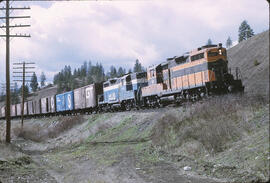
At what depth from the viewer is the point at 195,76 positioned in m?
19.7

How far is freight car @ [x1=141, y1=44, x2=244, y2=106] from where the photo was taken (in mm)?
18688

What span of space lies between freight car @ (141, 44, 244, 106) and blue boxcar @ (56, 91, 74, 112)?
21.1 meters

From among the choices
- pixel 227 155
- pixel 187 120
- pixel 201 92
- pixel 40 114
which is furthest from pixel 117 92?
pixel 40 114

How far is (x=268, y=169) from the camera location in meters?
7.61

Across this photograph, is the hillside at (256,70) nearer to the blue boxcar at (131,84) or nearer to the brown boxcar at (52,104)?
the blue boxcar at (131,84)

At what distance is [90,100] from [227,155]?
2803 centimetres

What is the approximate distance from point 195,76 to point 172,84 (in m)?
2.71

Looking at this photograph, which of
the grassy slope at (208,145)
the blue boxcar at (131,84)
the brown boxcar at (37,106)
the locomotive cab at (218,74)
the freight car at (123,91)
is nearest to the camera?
the grassy slope at (208,145)

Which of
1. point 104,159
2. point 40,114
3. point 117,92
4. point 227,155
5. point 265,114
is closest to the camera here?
point 227,155

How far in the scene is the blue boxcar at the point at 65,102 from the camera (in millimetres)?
42406

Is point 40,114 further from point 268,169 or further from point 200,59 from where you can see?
point 268,169

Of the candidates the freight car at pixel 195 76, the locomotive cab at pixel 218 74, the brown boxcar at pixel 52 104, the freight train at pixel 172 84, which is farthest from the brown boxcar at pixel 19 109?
the locomotive cab at pixel 218 74

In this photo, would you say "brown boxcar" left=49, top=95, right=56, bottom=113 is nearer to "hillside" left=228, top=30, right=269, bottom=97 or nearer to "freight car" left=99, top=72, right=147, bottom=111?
"freight car" left=99, top=72, right=147, bottom=111

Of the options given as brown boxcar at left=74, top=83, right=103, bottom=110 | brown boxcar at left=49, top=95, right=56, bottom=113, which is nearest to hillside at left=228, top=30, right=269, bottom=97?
brown boxcar at left=74, top=83, right=103, bottom=110
